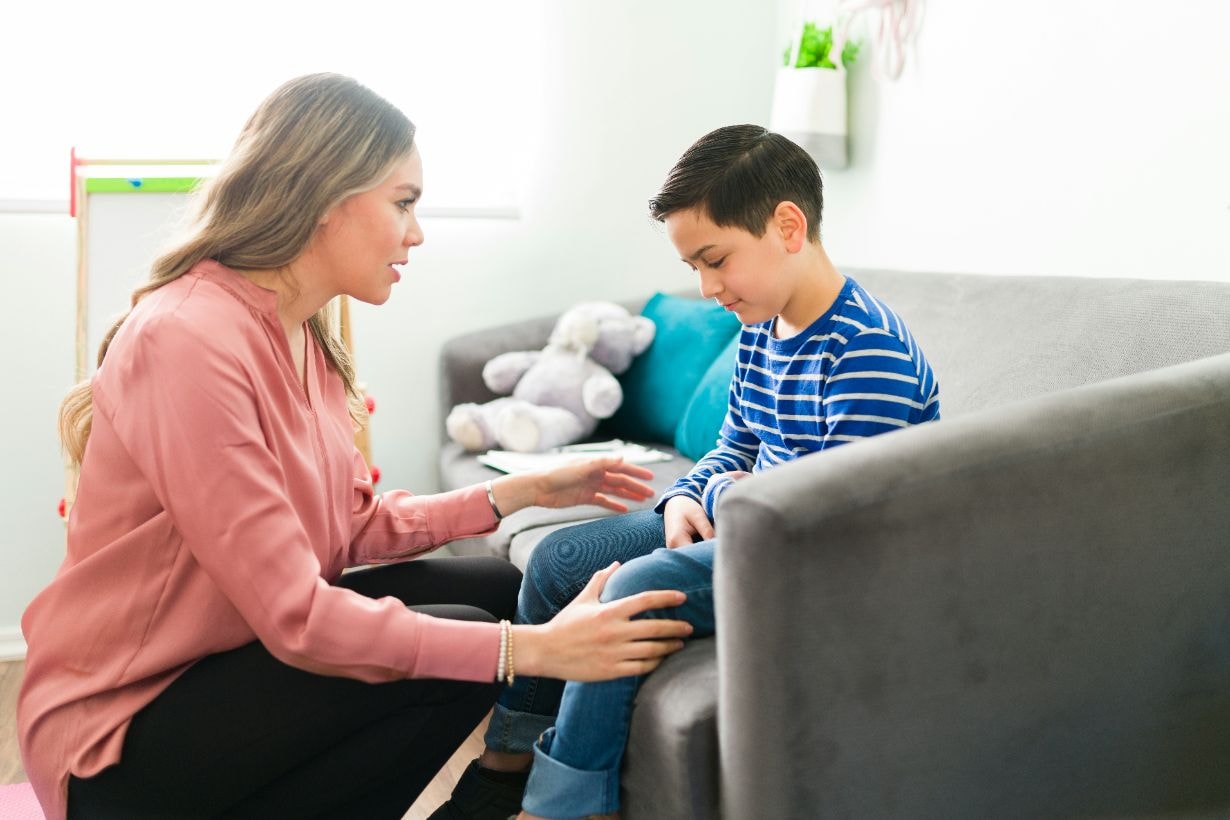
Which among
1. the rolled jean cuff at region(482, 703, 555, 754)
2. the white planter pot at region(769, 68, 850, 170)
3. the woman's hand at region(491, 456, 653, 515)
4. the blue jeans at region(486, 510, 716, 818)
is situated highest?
the white planter pot at region(769, 68, 850, 170)

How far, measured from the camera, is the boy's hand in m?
1.38

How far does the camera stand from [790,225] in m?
1.37

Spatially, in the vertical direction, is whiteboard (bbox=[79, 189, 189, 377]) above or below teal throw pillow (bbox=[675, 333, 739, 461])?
above

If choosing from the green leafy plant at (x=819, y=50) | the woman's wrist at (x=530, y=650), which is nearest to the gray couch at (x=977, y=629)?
the woman's wrist at (x=530, y=650)

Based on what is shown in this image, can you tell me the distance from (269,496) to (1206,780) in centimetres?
110

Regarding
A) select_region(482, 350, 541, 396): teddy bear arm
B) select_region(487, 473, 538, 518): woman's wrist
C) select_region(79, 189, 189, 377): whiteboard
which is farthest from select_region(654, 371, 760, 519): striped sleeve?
select_region(79, 189, 189, 377): whiteboard

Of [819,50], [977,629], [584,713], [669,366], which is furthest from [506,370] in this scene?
[977,629]

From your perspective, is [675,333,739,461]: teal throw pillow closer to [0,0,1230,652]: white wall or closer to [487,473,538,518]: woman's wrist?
[0,0,1230,652]: white wall

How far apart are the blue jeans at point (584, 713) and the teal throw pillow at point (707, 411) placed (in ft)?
2.96

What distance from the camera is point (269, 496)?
41.0 inches

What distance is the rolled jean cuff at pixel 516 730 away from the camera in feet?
4.26

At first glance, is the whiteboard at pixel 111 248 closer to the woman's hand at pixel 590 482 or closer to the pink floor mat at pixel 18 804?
the pink floor mat at pixel 18 804

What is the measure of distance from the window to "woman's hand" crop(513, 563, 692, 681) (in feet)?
6.11

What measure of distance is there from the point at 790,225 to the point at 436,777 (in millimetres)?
1078
